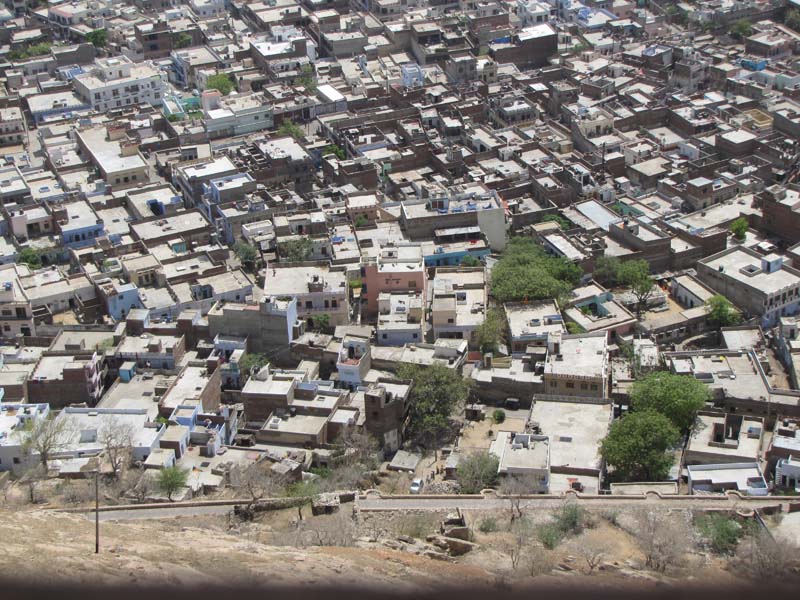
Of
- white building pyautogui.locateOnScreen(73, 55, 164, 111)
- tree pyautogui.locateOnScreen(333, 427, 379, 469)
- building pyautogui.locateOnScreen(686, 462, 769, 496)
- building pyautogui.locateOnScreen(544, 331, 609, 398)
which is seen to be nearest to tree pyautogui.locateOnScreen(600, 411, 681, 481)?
building pyautogui.locateOnScreen(686, 462, 769, 496)

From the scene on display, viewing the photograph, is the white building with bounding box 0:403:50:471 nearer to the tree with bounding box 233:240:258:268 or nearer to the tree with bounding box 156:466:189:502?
the tree with bounding box 156:466:189:502

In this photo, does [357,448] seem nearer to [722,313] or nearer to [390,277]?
[390,277]

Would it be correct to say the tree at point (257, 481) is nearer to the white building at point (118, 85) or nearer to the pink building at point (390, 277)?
the pink building at point (390, 277)

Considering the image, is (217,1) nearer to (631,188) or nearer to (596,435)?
(631,188)

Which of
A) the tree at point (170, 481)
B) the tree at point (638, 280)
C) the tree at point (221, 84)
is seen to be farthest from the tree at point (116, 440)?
the tree at point (221, 84)

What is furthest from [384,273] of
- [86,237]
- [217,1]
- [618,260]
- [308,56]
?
[217,1]

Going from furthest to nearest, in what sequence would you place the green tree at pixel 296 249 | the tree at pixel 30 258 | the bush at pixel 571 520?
the tree at pixel 30 258 < the green tree at pixel 296 249 < the bush at pixel 571 520
